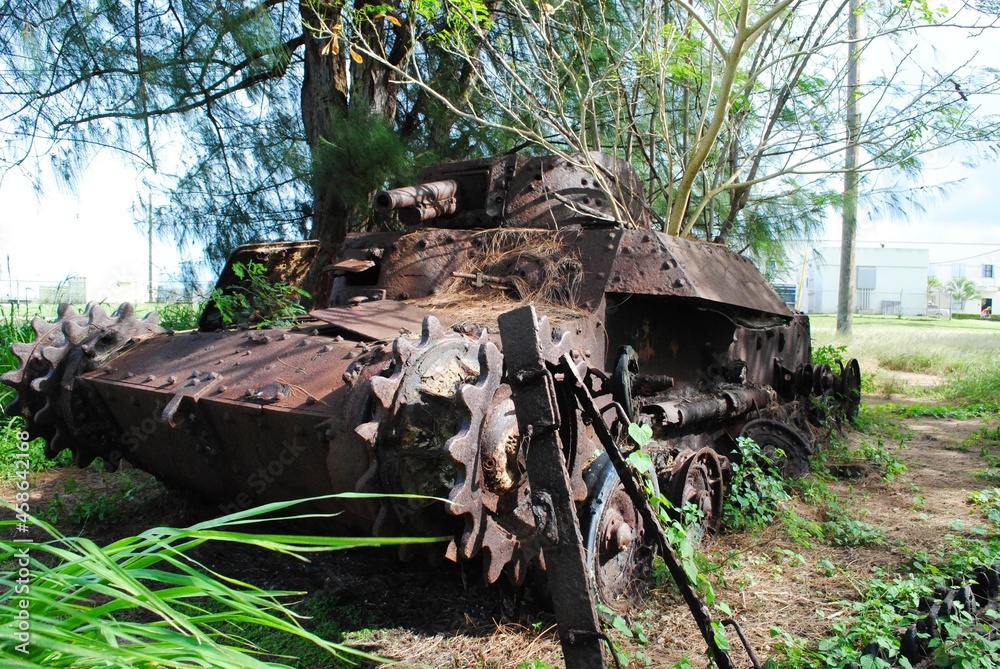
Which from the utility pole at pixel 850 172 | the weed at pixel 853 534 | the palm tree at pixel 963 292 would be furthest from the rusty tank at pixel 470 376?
the palm tree at pixel 963 292

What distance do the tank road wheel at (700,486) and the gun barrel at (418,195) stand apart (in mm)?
2435

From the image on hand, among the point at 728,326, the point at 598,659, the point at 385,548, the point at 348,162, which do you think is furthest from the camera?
the point at 348,162

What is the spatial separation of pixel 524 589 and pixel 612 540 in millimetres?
528

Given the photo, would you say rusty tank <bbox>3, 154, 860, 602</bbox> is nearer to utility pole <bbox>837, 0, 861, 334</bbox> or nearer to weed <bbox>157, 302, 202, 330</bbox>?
utility pole <bbox>837, 0, 861, 334</bbox>

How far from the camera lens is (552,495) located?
2.91 m

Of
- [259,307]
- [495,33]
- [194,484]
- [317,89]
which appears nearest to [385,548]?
[194,484]

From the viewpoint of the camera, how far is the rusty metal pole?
2.81 m

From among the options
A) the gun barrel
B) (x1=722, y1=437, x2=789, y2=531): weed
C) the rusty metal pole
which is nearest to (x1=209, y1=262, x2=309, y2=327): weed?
the gun barrel

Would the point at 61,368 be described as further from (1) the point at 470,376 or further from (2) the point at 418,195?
(1) the point at 470,376

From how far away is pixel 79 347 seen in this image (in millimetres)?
4965

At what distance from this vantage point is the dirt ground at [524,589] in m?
3.62

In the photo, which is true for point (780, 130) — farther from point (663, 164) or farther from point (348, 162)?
point (348, 162)

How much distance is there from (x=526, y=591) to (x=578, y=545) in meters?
1.26

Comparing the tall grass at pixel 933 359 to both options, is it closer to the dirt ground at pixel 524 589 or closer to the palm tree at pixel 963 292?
the dirt ground at pixel 524 589
